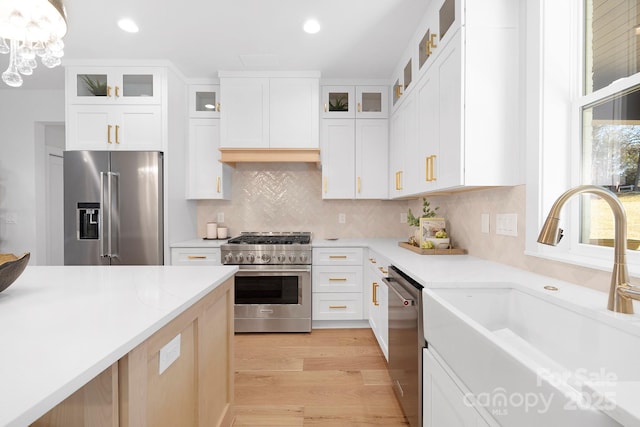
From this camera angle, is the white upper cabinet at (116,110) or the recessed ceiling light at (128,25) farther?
the white upper cabinet at (116,110)

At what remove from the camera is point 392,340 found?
1906 mm

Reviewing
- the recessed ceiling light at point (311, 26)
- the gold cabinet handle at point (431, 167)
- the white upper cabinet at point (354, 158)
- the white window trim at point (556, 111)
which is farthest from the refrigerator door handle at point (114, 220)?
the white window trim at point (556, 111)

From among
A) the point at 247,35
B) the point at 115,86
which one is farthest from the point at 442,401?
the point at 115,86

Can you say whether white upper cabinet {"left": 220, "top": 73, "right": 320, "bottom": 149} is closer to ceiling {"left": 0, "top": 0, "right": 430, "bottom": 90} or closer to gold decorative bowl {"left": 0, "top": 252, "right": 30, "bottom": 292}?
ceiling {"left": 0, "top": 0, "right": 430, "bottom": 90}

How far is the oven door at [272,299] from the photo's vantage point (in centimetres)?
292

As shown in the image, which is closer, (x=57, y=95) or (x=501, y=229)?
(x=501, y=229)

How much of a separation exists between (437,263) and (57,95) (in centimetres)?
462

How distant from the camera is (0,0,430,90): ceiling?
2.12m

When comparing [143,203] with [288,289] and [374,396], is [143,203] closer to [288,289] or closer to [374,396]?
[288,289]

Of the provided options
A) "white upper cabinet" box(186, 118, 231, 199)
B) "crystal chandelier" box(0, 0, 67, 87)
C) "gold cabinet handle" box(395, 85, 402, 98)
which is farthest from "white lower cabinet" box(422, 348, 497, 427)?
→ "white upper cabinet" box(186, 118, 231, 199)

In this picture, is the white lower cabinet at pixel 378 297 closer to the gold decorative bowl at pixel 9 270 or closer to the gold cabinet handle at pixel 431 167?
the gold cabinet handle at pixel 431 167

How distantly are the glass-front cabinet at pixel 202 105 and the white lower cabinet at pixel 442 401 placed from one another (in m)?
3.10

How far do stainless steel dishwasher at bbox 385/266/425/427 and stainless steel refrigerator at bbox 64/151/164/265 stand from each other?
2241 millimetres

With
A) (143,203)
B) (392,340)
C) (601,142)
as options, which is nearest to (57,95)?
(143,203)
